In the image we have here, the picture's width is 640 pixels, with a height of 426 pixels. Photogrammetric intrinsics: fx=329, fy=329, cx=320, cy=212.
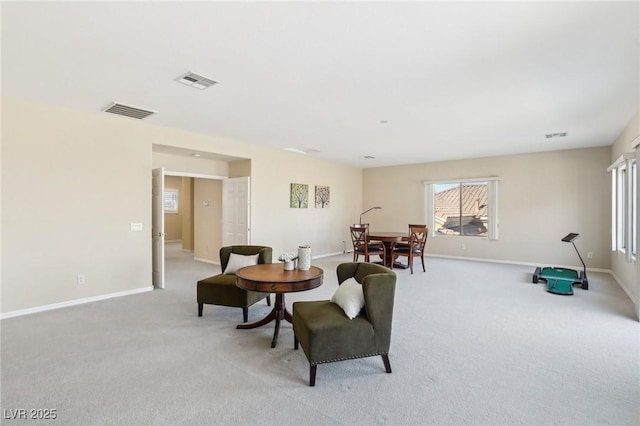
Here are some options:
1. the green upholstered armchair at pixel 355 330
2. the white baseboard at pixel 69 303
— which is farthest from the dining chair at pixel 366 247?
the green upholstered armchair at pixel 355 330

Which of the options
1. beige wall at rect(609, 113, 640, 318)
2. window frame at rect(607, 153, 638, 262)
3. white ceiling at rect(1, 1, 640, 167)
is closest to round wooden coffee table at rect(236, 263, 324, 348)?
white ceiling at rect(1, 1, 640, 167)

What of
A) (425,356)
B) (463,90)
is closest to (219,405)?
(425,356)

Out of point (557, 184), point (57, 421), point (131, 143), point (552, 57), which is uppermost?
point (552, 57)

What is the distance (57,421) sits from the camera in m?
2.00

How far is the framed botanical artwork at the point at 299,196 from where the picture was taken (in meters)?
7.75

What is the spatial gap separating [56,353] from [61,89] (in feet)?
9.17

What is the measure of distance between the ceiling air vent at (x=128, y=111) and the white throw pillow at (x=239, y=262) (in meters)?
2.37

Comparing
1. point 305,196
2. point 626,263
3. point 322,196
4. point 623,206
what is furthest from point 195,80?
point 623,206

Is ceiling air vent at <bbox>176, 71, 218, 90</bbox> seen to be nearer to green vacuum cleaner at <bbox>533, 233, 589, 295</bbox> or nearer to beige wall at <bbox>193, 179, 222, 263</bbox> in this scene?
beige wall at <bbox>193, 179, 222, 263</bbox>

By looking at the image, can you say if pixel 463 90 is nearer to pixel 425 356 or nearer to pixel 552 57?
pixel 552 57

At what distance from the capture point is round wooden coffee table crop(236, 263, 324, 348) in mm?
2965

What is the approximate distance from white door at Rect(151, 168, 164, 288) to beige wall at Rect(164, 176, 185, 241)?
7110mm

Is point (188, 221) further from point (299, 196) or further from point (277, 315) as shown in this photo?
point (277, 315)

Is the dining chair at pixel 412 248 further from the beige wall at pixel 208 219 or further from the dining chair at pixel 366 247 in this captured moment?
the beige wall at pixel 208 219
